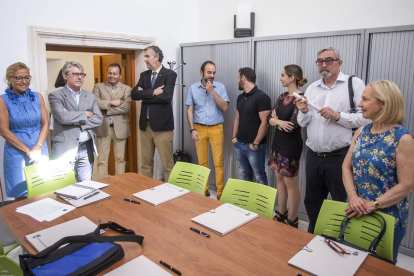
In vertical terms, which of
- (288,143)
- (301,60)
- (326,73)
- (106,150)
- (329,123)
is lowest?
(106,150)

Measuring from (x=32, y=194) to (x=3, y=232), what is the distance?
102cm

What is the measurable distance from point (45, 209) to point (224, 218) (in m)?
1.15

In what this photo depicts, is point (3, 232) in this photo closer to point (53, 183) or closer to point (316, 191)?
point (53, 183)

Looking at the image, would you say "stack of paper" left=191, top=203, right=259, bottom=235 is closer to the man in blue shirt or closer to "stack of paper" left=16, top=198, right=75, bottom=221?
"stack of paper" left=16, top=198, right=75, bottom=221

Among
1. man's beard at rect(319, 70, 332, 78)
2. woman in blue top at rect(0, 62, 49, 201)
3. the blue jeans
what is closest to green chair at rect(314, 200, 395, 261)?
man's beard at rect(319, 70, 332, 78)

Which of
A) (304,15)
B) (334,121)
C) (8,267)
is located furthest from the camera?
(304,15)

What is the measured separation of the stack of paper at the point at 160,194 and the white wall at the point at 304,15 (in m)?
2.68

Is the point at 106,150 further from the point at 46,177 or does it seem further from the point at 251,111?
the point at 251,111

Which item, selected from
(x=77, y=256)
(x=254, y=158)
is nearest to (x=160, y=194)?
(x=77, y=256)

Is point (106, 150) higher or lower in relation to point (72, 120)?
lower

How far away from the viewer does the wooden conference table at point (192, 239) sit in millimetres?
1444

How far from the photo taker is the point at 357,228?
1.86 metres

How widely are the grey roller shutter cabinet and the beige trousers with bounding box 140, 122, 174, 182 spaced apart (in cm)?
67

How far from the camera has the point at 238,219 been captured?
1909mm
